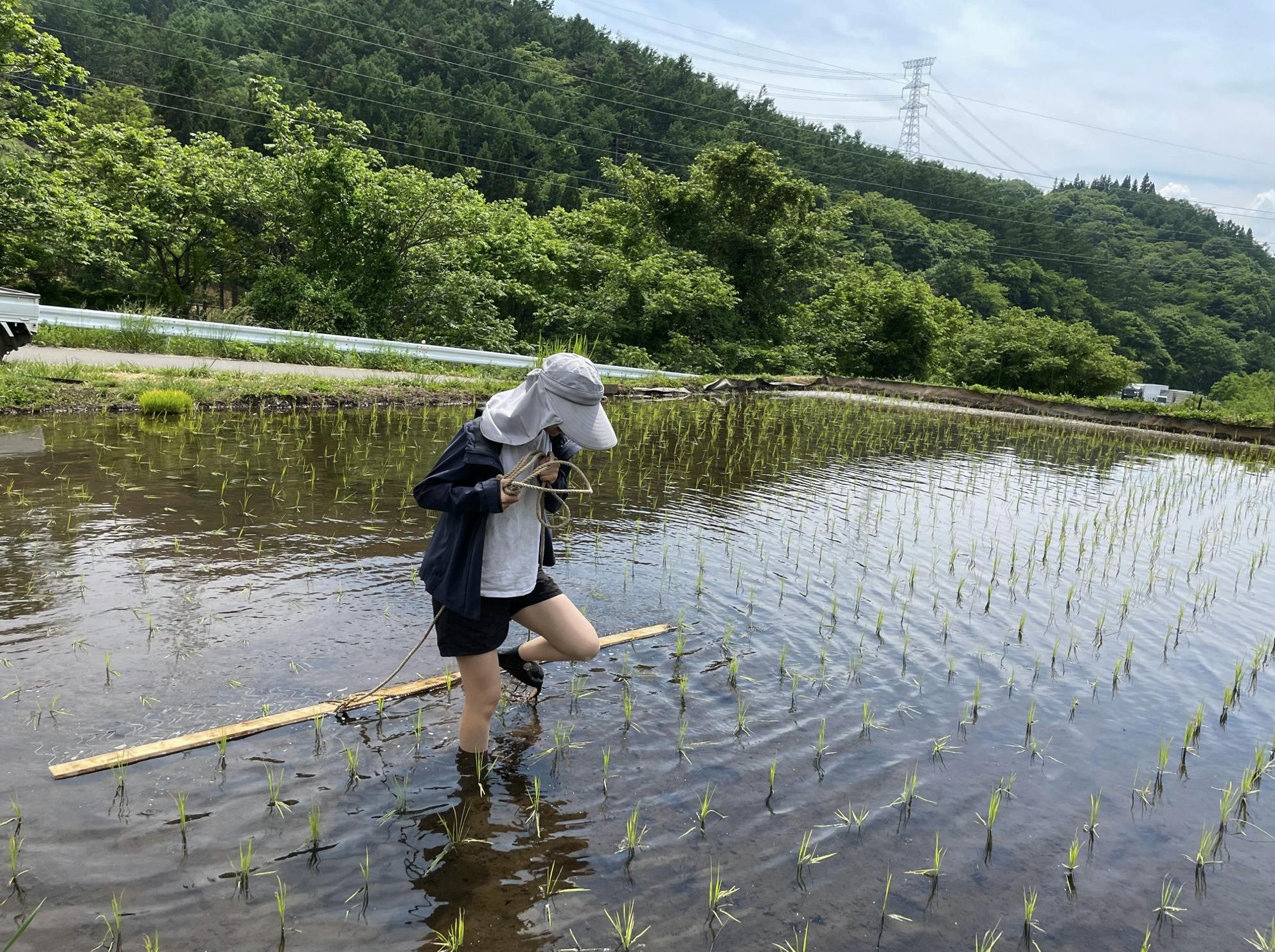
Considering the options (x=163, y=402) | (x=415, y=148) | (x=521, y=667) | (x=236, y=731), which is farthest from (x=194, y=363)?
(x=415, y=148)

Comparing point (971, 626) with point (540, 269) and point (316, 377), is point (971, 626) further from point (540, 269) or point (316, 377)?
point (540, 269)

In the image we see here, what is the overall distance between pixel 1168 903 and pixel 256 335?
15.7 meters

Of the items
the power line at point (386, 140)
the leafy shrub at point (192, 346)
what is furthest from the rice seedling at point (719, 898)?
the power line at point (386, 140)

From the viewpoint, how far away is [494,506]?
9.77 ft

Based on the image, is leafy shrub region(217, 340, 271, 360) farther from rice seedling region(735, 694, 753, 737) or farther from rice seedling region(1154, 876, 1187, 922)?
rice seedling region(1154, 876, 1187, 922)

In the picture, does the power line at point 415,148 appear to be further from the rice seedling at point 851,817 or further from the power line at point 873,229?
the rice seedling at point 851,817

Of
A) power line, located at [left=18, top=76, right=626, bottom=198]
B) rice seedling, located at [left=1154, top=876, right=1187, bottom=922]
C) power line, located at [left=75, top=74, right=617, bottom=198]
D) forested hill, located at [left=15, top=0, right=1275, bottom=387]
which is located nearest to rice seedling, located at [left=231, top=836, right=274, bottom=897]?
rice seedling, located at [left=1154, top=876, right=1187, bottom=922]

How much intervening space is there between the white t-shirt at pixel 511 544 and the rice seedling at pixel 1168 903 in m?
2.57

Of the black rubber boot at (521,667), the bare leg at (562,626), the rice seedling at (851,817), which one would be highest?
the bare leg at (562,626)

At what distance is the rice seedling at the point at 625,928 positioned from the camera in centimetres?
264

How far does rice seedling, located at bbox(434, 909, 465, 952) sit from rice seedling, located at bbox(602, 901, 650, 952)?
1.57ft

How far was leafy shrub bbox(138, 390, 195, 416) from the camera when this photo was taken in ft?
33.8

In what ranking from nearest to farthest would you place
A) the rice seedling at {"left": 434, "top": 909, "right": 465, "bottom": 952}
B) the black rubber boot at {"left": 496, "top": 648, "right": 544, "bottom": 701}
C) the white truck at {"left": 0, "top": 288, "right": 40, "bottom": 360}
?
the rice seedling at {"left": 434, "top": 909, "right": 465, "bottom": 952}
the black rubber boot at {"left": 496, "top": 648, "right": 544, "bottom": 701}
the white truck at {"left": 0, "top": 288, "right": 40, "bottom": 360}

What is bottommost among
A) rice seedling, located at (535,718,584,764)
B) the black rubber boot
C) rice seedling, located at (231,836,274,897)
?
rice seedling, located at (231,836,274,897)
